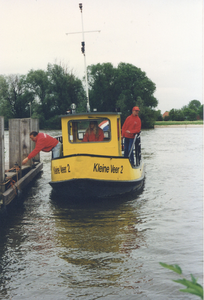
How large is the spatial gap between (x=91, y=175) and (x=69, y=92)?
→ 2053 inches

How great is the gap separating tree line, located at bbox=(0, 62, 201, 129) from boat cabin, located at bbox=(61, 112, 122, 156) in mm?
48811

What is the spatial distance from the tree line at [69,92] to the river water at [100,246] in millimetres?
49957

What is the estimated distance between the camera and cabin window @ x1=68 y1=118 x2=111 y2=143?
379 inches

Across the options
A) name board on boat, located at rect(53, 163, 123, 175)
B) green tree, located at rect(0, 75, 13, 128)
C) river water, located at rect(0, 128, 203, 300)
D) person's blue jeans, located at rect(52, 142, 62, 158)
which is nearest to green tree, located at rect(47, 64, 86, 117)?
green tree, located at rect(0, 75, 13, 128)

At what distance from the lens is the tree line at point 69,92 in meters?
59.9

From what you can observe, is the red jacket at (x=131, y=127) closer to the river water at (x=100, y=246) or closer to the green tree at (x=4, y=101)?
the river water at (x=100, y=246)

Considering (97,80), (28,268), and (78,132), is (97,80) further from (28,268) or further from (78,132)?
(28,268)

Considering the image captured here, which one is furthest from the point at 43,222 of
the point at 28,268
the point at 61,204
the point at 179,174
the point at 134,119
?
the point at 179,174

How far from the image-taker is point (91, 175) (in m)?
8.78

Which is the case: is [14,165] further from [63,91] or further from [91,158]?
[63,91]

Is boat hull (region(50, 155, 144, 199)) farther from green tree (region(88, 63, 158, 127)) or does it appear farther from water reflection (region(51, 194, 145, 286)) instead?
green tree (region(88, 63, 158, 127))

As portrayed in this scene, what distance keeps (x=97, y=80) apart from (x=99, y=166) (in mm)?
58447

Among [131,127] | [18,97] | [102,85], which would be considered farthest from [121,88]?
[131,127]

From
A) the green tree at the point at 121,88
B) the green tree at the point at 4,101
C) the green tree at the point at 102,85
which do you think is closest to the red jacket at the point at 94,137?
the green tree at the point at 4,101
